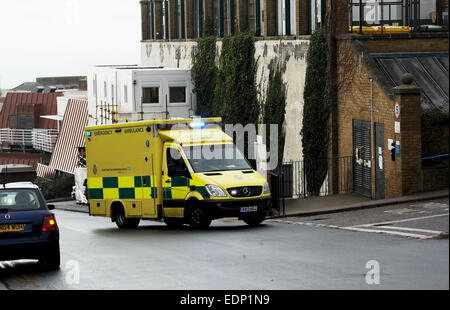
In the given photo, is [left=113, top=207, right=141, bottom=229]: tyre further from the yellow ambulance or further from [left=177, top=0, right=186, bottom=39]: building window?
[left=177, top=0, right=186, bottom=39]: building window

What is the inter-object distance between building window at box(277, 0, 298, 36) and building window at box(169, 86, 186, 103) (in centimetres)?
1125

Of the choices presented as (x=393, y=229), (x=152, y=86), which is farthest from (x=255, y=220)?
(x=152, y=86)

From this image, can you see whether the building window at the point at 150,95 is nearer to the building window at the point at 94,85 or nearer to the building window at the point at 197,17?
the building window at the point at 197,17

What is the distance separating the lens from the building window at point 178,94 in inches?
1902

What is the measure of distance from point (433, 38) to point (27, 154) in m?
59.3

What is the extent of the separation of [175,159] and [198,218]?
1.67m

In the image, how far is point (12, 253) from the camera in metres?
15.1

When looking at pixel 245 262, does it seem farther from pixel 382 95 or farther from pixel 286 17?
pixel 286 17

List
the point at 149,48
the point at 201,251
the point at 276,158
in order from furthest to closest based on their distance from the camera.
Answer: the point at 149,48
the point at 276,158
the point at 201,251

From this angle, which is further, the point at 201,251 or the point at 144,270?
the point at 201,251

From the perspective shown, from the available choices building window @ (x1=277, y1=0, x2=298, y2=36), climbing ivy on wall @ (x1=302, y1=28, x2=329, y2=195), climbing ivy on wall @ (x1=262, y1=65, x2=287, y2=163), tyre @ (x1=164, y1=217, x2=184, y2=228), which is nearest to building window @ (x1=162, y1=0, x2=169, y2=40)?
building window @ (x1=277, y1=0, x2=298, y2=36)

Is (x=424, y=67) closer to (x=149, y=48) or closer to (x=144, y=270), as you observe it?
(x=144, y=270)
